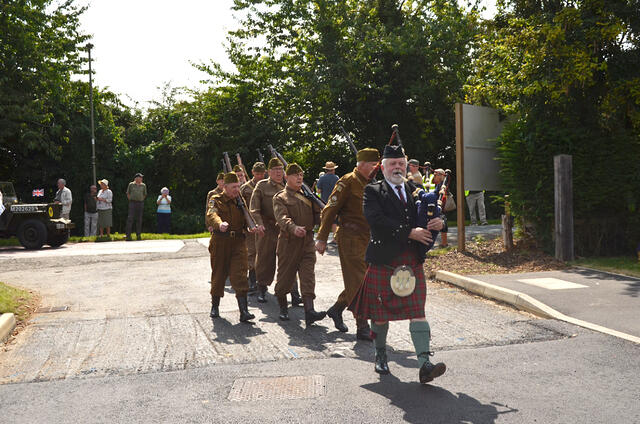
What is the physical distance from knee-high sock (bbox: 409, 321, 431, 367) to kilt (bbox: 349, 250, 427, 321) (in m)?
0.08

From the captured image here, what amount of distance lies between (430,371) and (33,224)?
1521 centimetres

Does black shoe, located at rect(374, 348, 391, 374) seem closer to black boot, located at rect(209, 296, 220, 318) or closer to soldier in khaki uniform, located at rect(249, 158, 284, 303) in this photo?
black boot, located at rect(209, 296, 220, 318)

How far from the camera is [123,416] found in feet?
14.2

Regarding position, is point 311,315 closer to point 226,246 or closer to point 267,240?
point 226,246

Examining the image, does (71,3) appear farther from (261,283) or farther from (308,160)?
(261,283)

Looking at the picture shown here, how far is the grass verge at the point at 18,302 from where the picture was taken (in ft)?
26.0

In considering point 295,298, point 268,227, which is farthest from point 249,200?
point 295,298

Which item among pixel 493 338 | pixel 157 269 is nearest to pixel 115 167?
pixel 157 269

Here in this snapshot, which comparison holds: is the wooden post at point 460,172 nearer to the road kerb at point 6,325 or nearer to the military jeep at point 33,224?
the road kerb at point 6,325

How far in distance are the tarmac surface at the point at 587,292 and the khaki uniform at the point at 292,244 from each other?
303 cm

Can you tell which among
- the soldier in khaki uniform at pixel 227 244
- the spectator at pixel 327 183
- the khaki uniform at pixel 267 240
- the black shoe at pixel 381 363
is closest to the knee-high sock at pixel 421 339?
the black shoe at pixel 381 363

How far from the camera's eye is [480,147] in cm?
1316

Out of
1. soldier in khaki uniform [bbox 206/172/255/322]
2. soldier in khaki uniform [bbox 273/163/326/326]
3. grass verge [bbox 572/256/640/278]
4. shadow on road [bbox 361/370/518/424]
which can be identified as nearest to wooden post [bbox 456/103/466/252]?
grass verge [bbox 572/256/640/278]

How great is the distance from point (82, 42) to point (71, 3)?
5.34ft
